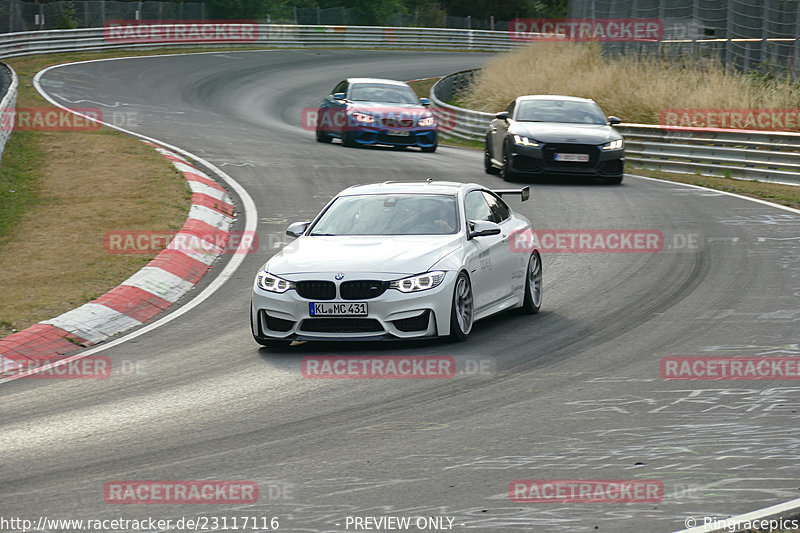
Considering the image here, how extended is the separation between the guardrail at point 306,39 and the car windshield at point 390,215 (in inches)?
1433

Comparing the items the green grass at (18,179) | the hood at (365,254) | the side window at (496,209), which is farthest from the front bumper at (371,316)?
the green grass at (18,179)

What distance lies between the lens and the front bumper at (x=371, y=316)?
32.3ft

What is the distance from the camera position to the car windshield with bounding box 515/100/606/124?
22328 millimetres

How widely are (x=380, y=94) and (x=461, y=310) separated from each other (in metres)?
18.8

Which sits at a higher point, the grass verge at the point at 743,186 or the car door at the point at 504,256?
the car door at the point at 504,256

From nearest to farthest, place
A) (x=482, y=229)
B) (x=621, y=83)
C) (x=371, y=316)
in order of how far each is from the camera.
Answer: (x=371, y=316) → (x=482, y=229) → (x=621, y=83)

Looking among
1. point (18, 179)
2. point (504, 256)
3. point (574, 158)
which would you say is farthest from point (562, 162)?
point (504, 256)

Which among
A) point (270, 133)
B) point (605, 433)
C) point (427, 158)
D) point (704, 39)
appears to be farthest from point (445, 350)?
point (704, 39)

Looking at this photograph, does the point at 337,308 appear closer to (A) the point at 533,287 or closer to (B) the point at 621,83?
(A) the point at 533,287

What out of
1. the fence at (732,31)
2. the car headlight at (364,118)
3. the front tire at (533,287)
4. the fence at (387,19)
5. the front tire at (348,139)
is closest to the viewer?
the front tire at (533,287)

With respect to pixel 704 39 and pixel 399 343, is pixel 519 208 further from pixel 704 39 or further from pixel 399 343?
pixel 704 39

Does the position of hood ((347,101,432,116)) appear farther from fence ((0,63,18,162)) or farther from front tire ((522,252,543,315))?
front tire ((522,252,543,315))

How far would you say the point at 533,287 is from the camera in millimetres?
11906

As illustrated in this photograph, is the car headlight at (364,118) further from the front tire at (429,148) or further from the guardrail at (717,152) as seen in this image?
the guardrail at (717,152)
